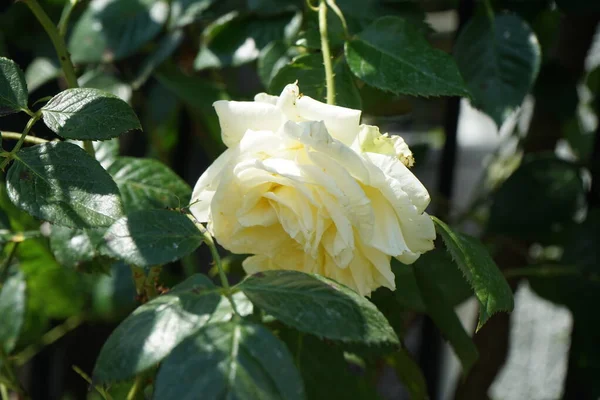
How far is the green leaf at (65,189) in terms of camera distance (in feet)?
1.27

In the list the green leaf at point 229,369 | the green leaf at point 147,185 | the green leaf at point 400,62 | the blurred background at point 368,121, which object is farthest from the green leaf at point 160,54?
the green leaf at point 229,369

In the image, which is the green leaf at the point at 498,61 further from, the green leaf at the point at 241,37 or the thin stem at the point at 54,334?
the thin stem at the point at 54,334

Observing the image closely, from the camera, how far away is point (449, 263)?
0.65 metres

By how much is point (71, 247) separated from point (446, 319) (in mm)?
314

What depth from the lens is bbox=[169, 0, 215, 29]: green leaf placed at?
74 centimetres

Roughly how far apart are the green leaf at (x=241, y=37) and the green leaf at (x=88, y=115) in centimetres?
31

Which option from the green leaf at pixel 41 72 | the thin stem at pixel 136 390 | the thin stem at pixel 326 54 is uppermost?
the thin stem at pixel 326 54

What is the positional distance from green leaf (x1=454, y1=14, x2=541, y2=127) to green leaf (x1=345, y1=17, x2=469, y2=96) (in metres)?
0.11

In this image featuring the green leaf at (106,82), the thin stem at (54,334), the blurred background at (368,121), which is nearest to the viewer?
the blurred background at (368,121)

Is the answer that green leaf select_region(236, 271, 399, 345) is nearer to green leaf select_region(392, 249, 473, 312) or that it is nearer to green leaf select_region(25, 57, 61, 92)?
green leaf select_region(392, 249, 473, 312)

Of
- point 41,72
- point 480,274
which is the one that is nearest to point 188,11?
point 41,72

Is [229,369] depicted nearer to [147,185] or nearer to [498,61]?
[147,185]

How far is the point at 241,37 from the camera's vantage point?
734 mm

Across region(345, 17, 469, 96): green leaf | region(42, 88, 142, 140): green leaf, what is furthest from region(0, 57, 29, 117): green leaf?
region(345, 17, 469, 96): green leaf
